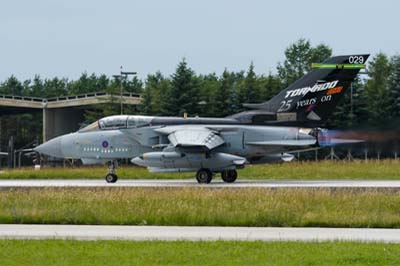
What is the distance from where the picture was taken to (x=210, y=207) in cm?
1831

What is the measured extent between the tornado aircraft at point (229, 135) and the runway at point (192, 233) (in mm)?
15001

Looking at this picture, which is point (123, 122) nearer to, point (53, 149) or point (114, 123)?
point (114, 123)

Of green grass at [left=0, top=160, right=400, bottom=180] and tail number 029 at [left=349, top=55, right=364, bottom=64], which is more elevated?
tail number 029 at [left=349, top=55, right=364, bottom=64]

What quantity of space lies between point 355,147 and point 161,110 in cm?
3582

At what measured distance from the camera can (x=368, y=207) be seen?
18875 mm

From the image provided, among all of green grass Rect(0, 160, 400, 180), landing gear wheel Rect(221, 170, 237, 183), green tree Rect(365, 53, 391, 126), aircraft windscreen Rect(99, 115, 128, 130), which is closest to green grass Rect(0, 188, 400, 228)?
landing gear wheel Rect(221, 170, 237, 183)

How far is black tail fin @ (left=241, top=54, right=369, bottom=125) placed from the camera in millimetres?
31875

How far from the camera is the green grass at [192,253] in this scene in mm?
11023


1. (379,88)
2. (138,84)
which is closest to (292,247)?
(379,88)

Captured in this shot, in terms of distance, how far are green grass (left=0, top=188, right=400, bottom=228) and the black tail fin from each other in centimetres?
971

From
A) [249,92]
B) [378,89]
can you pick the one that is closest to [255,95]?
[249,92]

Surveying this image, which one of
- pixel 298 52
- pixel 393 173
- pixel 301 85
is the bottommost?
pixel 393 173

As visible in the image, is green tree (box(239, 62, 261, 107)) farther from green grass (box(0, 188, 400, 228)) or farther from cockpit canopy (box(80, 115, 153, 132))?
green grass (box(0, 188, 400, 228))

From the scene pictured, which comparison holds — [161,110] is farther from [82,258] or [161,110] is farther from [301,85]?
[82,258]
